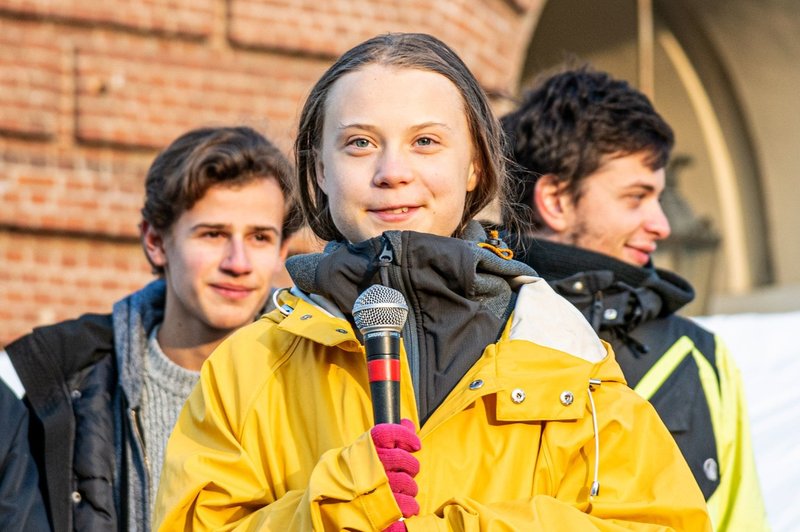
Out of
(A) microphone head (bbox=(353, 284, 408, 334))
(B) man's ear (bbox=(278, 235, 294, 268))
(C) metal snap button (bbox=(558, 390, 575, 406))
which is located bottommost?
(C) metal snap button (bbox=(558, 390, 575, 406))

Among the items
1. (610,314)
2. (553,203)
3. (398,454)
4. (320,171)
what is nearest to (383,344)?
(398,454)

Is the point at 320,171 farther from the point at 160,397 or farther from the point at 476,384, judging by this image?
the point at 160,397

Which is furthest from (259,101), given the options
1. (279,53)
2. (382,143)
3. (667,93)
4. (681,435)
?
(667,93)

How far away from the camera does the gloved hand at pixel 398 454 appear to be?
2045mm

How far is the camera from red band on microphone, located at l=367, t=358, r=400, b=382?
207 centimetres

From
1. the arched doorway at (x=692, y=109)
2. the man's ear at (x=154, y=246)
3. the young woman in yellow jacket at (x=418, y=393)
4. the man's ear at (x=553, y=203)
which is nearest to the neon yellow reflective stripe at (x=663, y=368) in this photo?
the man's ear at (x=553, y=203)

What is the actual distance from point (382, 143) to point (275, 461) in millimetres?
609

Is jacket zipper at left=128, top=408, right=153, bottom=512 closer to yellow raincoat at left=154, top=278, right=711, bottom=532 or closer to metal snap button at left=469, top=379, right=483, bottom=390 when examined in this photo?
yellow raincoat at left=154, top=278, right=711, bottom=532

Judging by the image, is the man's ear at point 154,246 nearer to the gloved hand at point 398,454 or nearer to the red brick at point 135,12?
the gloved hand at point 398,454

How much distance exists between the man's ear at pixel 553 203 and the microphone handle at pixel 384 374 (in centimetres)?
171

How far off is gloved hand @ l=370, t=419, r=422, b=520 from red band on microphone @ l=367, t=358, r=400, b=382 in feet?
0.23

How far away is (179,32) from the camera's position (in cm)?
669

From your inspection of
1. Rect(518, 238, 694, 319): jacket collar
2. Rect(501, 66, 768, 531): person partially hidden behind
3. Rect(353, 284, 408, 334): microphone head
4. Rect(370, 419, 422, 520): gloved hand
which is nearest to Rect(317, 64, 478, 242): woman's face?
Rect(353, 284, 408, 334): microphone head

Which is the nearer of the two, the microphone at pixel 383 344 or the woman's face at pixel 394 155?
the microphone at pixel 383 344
